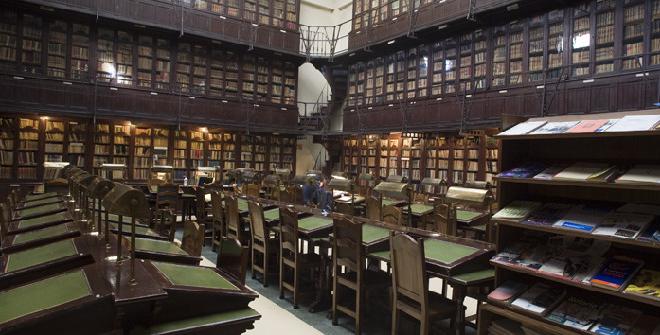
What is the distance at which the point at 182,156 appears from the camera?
12.1 meters

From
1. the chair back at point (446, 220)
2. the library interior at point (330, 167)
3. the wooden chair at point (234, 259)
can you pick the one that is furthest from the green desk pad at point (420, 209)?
the wooden chair at point (234, 259)

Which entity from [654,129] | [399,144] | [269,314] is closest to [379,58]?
[399,144]

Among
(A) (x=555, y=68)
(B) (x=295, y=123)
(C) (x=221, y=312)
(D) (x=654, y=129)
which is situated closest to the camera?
(C) (x=221, y=312)

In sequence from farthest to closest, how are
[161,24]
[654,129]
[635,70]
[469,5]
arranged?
[161,24], [469,5], [635,70], [654,129]

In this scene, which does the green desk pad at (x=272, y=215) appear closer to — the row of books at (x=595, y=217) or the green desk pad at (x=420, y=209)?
the green desk pad at (x=420, y=209)

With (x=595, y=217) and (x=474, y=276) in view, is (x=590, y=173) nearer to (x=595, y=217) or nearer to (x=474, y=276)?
(x=595, y=217)

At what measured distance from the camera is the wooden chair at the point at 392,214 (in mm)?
4643

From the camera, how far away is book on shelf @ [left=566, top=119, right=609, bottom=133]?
7.11ft

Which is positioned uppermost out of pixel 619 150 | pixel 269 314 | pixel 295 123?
pixel 295 123

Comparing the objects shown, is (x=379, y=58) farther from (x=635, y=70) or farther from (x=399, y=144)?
(x=635, y=70)

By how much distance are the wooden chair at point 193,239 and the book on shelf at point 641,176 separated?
233cm

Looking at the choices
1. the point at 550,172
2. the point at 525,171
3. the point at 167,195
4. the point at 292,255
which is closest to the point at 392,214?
the point at 292,255

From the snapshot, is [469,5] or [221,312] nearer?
[221,312]

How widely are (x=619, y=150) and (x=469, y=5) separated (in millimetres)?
8113
